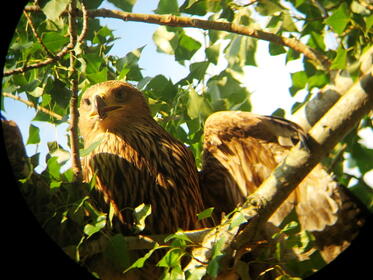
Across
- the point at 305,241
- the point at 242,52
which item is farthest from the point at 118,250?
the point at 242,52

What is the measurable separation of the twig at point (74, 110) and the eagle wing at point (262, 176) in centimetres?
103

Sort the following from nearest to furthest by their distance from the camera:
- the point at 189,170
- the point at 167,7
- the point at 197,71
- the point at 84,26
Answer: the point at 84,26, the point at 167,7, the point at 197,71, the point at 189,170

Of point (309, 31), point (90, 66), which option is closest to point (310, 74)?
point (309, 31)

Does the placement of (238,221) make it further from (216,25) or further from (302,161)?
(216,25)

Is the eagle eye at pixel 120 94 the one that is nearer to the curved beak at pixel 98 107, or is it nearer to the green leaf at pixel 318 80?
the curved beak at pixel 98 107

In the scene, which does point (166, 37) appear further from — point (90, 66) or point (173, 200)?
A: point (173, 200)

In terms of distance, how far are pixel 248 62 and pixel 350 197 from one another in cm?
114

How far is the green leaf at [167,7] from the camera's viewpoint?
354 centimetres

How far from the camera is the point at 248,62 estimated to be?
3926 millimetres

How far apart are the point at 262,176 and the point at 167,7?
1.28 m

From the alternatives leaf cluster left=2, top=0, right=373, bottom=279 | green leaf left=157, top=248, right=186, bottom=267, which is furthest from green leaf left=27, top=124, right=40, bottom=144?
green leaf left=157, top=248, right=186, bottom=267

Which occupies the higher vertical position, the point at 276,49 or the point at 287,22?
the point at 287,22

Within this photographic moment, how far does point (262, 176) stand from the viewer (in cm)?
386

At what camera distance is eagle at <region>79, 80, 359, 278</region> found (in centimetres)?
355
